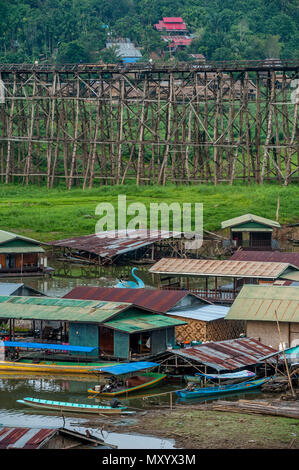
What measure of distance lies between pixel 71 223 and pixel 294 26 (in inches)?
2444

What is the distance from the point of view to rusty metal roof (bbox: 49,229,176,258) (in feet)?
133

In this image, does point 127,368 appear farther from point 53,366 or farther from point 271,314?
point 271,314

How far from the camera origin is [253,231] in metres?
42.4

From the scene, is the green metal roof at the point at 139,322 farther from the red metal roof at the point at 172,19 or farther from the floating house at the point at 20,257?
the red metal roof at the point at 172,19

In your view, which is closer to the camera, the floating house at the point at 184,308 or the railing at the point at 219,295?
the floating house at the point at 184,308

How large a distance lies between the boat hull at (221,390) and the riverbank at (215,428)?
1.03 m

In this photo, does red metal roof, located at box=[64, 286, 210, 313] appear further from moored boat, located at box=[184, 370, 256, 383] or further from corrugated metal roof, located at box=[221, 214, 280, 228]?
corrugated metal roof, located at box=[221, 214, 280, 228]

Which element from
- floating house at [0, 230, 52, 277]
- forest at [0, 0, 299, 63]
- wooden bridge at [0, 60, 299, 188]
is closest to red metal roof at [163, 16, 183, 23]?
forest at [0, 0, 299, 63]

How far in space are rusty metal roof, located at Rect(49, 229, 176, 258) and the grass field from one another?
2.46 meters

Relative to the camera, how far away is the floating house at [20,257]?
3941cm

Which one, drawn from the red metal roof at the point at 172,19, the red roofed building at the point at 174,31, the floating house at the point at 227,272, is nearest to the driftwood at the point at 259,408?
the floating house at the point at 227,272

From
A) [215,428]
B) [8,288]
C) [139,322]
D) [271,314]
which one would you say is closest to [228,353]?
[271,314]

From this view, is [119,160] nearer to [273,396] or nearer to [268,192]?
[268,192]
